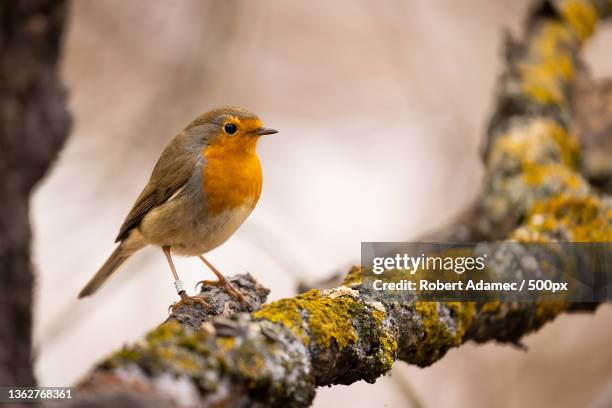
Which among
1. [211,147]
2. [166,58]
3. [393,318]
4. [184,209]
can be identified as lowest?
[393,318]

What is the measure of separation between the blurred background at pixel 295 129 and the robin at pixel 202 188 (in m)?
0.46

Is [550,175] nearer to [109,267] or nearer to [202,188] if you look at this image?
[202,188]

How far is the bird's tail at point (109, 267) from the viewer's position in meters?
3.73

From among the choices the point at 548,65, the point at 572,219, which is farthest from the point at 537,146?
the point at 548,65

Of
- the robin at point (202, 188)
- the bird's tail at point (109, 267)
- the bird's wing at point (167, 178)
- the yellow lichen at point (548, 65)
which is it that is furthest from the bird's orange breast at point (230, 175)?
the yellow lichen at point (548, 65)

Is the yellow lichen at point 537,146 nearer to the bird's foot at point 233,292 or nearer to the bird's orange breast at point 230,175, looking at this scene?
the bird's orange breast at point 230,175

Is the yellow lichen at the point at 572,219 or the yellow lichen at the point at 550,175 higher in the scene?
the yellow lichen at the point at 550,175

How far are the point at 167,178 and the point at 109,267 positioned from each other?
0.78 meters

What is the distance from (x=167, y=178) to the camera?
338 centimetres

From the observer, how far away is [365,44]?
7.43m

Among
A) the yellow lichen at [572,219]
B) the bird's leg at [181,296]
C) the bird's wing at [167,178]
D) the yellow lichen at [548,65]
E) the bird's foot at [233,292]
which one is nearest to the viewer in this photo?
the bird's leg at [181,296]

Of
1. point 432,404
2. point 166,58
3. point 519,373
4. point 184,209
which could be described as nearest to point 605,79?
point 519,373

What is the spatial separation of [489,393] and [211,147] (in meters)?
2.91

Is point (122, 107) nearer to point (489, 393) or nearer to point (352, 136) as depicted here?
point (352, 136)
